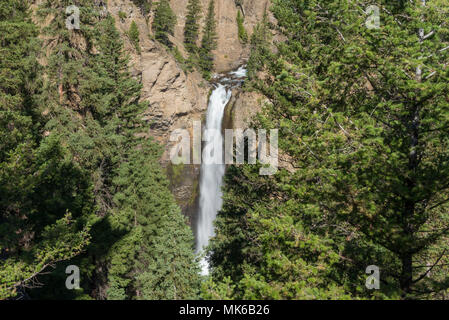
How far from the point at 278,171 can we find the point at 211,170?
2441cm

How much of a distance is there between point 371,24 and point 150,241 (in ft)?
50.5

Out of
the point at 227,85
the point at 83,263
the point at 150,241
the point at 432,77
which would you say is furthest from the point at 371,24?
the point at 227,85

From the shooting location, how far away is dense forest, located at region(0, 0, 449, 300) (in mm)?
4535

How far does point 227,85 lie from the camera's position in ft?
128

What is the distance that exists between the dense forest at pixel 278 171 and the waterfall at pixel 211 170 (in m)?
13.0

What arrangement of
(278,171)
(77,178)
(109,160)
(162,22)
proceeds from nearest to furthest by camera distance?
(278,171) → (77,178) → (109,160) → (162,22)

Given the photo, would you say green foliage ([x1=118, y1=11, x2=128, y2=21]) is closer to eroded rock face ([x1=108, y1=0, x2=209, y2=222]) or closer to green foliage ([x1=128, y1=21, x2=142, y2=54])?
eroded rock face ([x1=108, y1=0, x2=209, y2=222])

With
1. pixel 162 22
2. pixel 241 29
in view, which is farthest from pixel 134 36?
pixel 241 29

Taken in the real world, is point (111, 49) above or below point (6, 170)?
above

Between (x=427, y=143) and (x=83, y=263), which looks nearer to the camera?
(x=427, y=143)

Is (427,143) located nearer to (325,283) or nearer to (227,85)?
(325,283)

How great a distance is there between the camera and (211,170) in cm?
3347

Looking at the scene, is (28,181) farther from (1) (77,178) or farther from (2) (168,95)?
(2) (168,95)

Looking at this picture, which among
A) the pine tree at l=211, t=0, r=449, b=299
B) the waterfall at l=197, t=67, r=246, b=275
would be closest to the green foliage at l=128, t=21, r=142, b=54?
the waterfall at l=197, t=67, r=246, b=275
